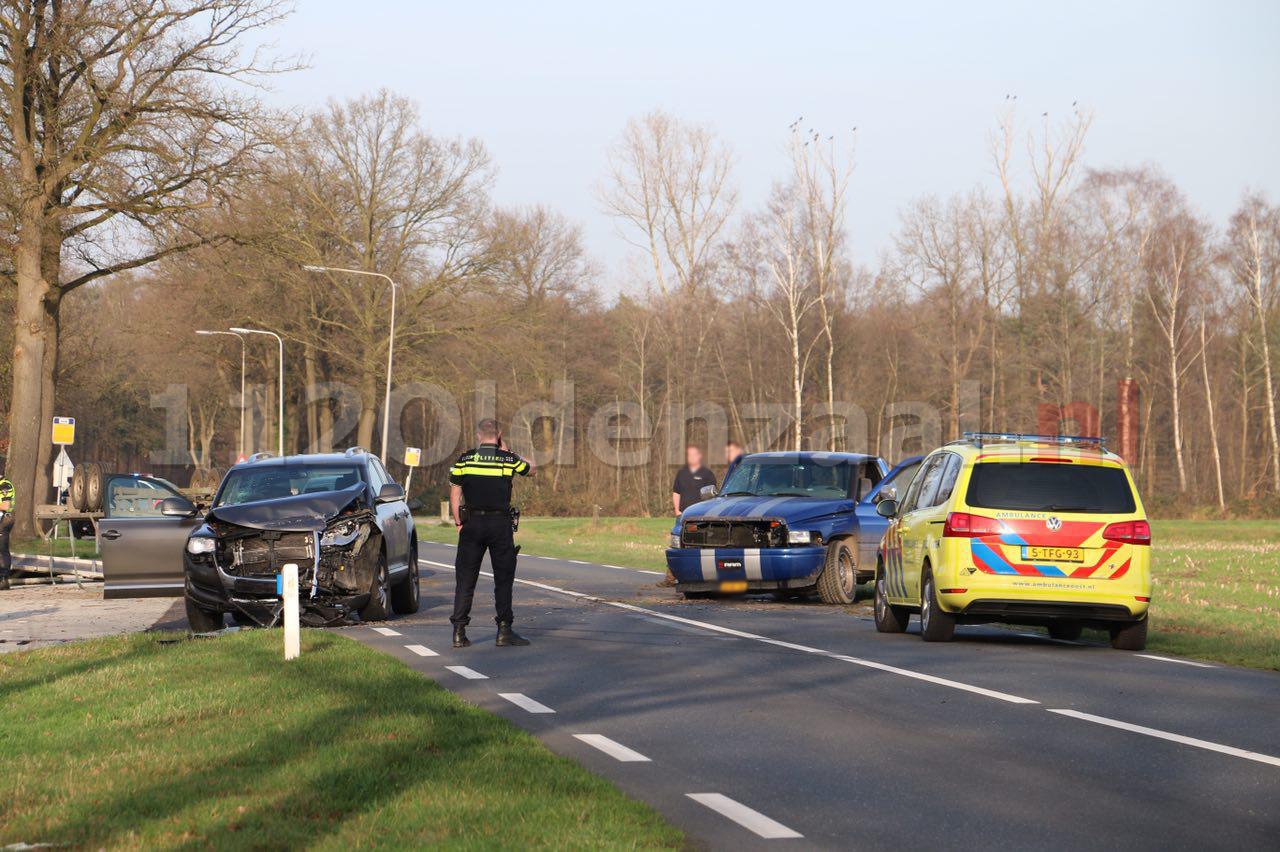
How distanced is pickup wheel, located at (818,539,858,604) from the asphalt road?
2.91 m

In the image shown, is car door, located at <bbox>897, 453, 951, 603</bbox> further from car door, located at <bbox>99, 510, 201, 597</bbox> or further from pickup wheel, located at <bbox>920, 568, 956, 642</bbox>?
car door, located at <bbox>99, 510, 201, 597</bbox>

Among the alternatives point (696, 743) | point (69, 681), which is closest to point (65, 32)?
point (69, 681)

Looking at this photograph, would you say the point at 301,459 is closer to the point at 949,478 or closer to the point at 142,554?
the point at 142,554

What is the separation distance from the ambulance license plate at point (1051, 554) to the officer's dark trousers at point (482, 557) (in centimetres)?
443

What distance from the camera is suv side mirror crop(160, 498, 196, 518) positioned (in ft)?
57.9

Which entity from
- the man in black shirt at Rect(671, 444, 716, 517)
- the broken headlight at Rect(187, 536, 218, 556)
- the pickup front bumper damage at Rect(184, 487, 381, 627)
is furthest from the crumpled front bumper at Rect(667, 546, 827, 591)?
the broken headlight at Rect(187, 536, 218, 556)

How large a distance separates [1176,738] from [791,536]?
9.88m

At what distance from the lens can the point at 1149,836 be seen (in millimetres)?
6195

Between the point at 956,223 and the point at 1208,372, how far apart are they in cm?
1463

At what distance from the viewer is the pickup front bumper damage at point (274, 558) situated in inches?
608

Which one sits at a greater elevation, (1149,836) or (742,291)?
(742,291)

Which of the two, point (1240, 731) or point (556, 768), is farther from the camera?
point (1240, 731)

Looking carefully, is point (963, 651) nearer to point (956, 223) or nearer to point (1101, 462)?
point (1101, 462)

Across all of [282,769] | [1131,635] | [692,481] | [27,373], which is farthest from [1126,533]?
[27,373]
